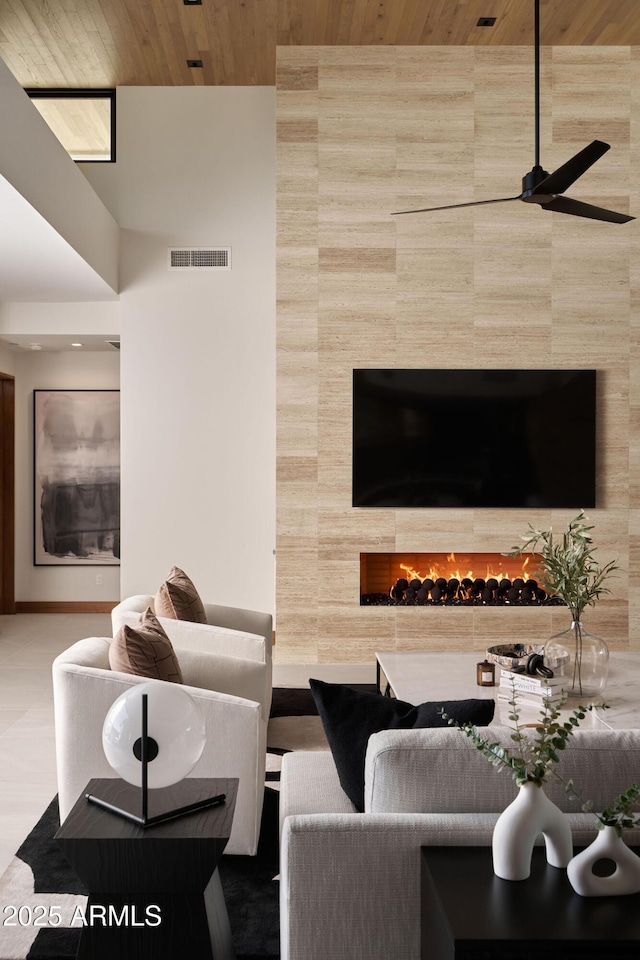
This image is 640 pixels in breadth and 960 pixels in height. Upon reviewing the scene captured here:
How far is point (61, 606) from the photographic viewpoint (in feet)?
24.2

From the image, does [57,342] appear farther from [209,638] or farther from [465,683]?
[465,683]

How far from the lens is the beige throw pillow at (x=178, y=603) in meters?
3.90

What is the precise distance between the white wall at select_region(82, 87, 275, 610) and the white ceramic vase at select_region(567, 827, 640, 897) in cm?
485

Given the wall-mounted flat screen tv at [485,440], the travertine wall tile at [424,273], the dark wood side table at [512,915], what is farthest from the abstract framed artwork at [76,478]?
the dark wood side table at [512,915]

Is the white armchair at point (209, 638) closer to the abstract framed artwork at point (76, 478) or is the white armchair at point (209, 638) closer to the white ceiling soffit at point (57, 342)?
the white ceiling soffit at point (57, 342)

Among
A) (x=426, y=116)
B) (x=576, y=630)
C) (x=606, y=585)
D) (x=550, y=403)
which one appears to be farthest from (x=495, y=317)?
(x=576, y=630)

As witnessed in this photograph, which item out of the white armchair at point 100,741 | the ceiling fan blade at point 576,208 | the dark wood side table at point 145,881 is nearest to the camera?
the dark wood side table at point 145,881

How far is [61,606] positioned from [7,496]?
1076mm

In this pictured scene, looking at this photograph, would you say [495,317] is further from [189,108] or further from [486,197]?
[189,108]

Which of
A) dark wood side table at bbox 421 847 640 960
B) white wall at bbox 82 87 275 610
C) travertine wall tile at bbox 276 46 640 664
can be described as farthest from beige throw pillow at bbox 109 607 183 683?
white wall at bbox 82 87 275 610

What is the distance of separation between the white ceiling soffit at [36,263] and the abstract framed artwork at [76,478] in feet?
4.55

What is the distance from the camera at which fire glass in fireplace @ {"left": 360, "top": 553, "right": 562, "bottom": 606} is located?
559 centimetres

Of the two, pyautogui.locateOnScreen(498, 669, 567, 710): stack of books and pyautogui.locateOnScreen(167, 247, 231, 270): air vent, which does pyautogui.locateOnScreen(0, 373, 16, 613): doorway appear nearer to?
pyautogui.locateOnScreen(167, 247, 231, 270): air vent

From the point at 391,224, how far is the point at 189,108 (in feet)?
6.41
